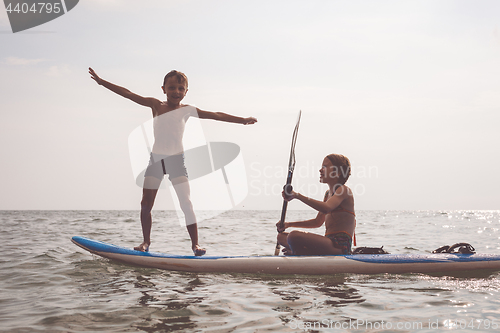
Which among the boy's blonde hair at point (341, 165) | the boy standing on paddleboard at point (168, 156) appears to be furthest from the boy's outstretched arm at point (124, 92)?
the boy's blonde hair at point (341, 165)

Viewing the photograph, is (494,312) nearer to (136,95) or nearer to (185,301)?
(185,301)

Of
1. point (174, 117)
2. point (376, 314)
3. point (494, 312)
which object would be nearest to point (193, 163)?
→ point (174, 117)

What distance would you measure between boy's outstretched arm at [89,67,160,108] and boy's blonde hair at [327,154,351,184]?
7.87 feet

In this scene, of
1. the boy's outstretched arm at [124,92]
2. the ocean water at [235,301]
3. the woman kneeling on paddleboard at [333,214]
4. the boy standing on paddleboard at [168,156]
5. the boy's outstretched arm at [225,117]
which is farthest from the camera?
the boy's outstretched arm at [225,117]

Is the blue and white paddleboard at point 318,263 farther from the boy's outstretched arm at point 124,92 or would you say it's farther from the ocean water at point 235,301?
the boy's outstretched arm at point 124,92

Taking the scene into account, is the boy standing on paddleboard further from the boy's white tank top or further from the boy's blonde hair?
the boy's blonde hair

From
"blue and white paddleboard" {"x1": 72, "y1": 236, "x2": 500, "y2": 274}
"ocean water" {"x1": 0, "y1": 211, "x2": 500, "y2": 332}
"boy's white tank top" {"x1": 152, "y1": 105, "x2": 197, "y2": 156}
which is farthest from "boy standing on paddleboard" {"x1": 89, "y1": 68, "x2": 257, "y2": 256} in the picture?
"ocean water" {"x1": 0, "y1": 211, "x2": 500, "y2": 332}

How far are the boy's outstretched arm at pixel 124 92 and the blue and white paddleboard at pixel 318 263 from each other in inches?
78.3

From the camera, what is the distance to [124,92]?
506 centimetres

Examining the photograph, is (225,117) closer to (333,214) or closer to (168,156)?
(168,156)

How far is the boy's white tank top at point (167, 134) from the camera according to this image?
17.5 ft

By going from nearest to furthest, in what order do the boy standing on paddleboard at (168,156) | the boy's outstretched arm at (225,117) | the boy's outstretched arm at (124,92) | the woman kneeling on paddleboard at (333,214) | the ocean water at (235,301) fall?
the ocean water at (235,301) < the woman kneeling on paddleboard at (333,214) < the boy's outstretched arm at (124,92) < the boy standing on paddleboard at (168,156) < the boy's outstretched arm at (225,117)

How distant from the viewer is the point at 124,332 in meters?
2.92

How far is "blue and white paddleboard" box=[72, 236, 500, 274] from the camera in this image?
4.97 metres
